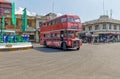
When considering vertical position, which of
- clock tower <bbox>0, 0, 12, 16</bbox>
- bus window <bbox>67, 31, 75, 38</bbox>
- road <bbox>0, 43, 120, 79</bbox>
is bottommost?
road <bbox>0, 43, 120, 79</bbox>

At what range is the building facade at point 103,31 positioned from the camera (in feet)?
167

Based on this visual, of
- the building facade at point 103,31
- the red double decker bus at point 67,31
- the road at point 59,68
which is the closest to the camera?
the road at point 59,68

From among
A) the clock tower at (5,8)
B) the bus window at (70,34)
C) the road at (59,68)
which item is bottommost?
the road at (59,68)

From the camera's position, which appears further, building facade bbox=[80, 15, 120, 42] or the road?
building facade bbox=[80, 15, 120, 42]

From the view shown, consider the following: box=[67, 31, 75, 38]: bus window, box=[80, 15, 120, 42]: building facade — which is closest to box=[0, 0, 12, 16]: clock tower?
box=[80, 15, 120, 42]: building facade

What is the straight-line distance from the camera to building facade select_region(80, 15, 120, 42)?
5100cm

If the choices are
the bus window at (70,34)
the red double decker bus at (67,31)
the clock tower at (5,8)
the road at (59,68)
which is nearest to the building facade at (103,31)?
the clock tower at (5,8)

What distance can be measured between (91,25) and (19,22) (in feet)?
70.1

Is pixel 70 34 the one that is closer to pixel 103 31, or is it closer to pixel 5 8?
pixel 103 31

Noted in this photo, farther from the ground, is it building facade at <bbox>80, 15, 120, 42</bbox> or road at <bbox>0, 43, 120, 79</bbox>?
building facade at <bbox>80, 15, 120, 42</bbox>

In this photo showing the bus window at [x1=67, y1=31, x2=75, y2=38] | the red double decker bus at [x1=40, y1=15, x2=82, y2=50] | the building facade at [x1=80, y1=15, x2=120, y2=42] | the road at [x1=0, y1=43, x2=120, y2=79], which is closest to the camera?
the road at [x1=0, y1=43, x2=120, y2=79]

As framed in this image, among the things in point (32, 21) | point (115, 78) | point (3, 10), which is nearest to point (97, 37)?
point (32, 21)

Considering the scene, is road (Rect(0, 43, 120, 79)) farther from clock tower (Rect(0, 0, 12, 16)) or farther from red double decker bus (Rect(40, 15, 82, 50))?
clock tower (Rect(0, 0, 12, 16))

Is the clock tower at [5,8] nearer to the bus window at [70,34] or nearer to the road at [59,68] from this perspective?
the bus window at [70,34]
